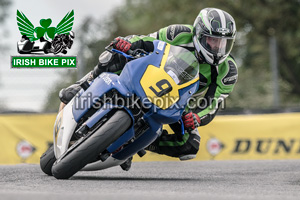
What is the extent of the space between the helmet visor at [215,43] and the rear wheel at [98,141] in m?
1.48

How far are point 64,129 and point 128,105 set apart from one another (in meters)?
0.76

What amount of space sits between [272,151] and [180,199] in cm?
663

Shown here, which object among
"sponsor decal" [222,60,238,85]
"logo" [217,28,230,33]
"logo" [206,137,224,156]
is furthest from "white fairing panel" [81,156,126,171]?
Answer: "logo" [206,137,224,156]

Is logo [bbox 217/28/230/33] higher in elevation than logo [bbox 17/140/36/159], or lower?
higher

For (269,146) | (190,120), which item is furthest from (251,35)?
(190,120)

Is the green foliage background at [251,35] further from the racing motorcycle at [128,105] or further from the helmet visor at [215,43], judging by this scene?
the racing motorcycle at [128,105]

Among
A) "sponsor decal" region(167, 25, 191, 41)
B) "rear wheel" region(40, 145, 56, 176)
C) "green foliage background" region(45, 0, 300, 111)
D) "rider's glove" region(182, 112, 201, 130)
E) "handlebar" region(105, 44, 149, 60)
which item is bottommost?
"green foliage background" region(45, 0, 300, 111)

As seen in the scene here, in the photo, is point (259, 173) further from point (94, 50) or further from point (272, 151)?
point (94, 50)

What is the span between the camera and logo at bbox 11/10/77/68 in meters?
10.5

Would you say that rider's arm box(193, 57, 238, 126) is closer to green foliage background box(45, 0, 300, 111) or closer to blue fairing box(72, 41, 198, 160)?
blue fairing box(72, 41, 198, 160)

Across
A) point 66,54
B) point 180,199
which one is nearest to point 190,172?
point 180,199

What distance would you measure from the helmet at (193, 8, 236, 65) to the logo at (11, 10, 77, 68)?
4.19m

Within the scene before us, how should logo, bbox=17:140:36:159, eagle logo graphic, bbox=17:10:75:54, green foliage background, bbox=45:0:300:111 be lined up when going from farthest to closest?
green foliage background, bbox=45:0:300:111, eagle logo graphic, bbox=17:10:75:54, logo, bbox=17:140:36:159

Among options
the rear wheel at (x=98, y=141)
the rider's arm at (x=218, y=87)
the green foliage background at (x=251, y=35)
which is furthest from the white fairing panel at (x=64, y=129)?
the green foliage background at (x=251, y=35)
